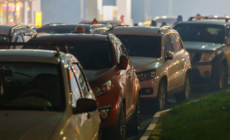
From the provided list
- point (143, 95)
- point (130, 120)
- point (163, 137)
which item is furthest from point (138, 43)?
point (163, 137)

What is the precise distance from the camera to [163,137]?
24.0ft

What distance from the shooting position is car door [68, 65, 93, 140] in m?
4.46

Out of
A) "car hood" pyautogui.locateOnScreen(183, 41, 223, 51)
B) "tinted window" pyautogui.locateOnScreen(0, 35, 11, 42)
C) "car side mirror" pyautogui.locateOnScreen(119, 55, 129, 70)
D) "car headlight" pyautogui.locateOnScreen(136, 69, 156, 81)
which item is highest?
"tinted window" pyautogui.locateOnScreen(0, 35, 11, 42)

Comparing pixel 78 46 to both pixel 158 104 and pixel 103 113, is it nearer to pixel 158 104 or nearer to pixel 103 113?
pixel 103 113

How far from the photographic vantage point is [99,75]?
730 cm

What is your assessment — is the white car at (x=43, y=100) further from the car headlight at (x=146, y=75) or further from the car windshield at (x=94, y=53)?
the car headlight at (x=146, y=75)

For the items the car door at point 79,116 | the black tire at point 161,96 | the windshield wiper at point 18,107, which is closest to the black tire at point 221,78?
the black tire at point 161,96

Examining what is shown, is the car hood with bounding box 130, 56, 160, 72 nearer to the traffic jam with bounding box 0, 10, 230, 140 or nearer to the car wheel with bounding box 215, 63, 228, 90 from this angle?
the traffic jam with bounding box 0, 10, 230, 140

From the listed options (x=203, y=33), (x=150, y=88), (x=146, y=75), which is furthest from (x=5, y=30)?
(x=203, y=33)

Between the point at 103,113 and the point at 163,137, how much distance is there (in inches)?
37.7

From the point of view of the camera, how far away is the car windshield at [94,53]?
7871mm

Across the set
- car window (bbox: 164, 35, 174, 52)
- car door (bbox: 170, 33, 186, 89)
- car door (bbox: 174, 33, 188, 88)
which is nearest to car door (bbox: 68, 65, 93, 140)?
car window (bbox: 164, 35, 174, 52)

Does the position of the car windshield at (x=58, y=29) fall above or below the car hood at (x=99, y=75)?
above

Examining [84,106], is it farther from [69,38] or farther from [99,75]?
[69,38]
